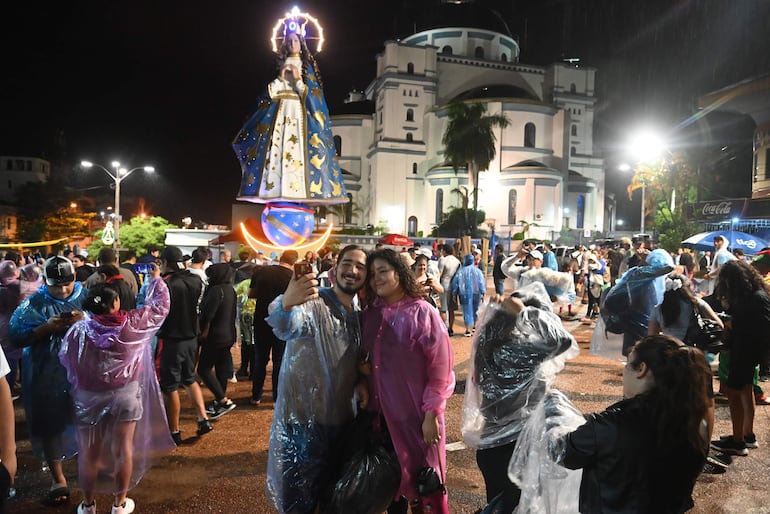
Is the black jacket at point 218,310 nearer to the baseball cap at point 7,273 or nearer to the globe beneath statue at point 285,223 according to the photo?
the baseball cap at point 7,273

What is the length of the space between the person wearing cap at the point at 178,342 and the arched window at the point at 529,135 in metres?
50.5

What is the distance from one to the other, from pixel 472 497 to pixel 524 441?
1.94m

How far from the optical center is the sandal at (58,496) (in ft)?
12.5

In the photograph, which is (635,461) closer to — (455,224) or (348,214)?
(455,224)

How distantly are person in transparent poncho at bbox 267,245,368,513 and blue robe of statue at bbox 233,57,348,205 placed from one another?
8.09 meters

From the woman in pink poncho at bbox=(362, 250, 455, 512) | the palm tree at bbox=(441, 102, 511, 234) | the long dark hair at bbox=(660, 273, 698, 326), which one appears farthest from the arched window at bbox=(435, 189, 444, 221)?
the woman in pink poncho at bbox=(362, 250, 455, 512)

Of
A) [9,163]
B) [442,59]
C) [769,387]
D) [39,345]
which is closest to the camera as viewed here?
[39,345]

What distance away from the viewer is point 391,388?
290 centimetres

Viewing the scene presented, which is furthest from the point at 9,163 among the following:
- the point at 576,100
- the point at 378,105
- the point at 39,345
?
the point at 39,345

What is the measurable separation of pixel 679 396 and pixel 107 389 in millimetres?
3475

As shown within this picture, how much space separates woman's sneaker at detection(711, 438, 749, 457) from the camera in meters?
4.64

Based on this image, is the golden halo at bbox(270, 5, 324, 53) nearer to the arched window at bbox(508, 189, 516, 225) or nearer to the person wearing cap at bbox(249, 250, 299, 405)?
the person wearing cap at bbox(249, 250, 299, 405)

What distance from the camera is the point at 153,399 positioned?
12.8 feet

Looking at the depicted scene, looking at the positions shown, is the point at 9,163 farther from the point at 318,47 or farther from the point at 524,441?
Answer: the point at 524,441
